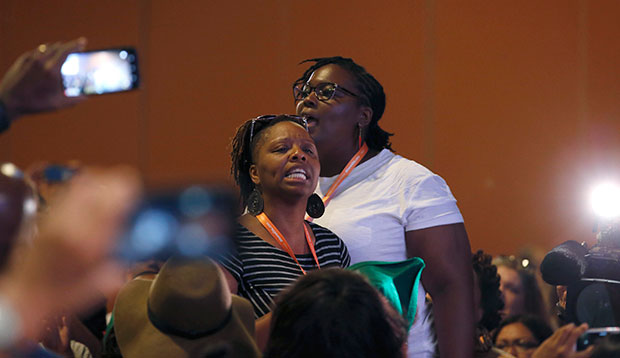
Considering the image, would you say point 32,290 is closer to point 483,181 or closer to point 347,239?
point 347,239

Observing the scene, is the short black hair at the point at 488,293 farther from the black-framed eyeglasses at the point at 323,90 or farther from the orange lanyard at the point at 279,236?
the orange lanyard at the point at 279,236

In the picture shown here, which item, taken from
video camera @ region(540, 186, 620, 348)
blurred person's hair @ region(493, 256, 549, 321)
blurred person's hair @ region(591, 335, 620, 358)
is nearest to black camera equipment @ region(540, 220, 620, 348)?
video camera @ region(540, 186, 620, 348)

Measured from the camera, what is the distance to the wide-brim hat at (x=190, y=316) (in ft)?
3.50

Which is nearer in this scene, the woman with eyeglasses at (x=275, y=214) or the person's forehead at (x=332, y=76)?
the woman with eyeglasses at (x=275, y=214)

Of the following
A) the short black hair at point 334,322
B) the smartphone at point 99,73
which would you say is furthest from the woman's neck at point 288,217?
the short black hair at point 334,322

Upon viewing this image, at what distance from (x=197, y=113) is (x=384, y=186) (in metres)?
2.58

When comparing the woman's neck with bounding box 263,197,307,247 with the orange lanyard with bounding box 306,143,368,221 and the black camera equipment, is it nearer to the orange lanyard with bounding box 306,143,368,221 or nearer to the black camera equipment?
the orange lanyard with bounding box 306,143,368,221

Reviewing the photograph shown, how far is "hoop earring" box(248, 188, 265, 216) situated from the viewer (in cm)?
177

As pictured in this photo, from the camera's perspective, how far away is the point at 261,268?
1.61 m

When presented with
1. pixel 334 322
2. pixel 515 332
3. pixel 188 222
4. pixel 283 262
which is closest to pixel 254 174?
pixel 283 262

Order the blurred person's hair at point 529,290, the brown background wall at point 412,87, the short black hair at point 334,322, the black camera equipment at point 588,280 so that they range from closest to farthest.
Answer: the short black hair at point 334,322 → the black camera equipment at point 588,280 → the blurred person's hair at point 529,290 → the brown background wall at point 412,87

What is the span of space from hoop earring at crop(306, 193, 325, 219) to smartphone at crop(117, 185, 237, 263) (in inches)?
42.6

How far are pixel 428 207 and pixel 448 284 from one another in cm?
22

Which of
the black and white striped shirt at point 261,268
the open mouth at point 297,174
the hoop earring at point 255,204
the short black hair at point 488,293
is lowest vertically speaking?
the short black hair at point 488,293
